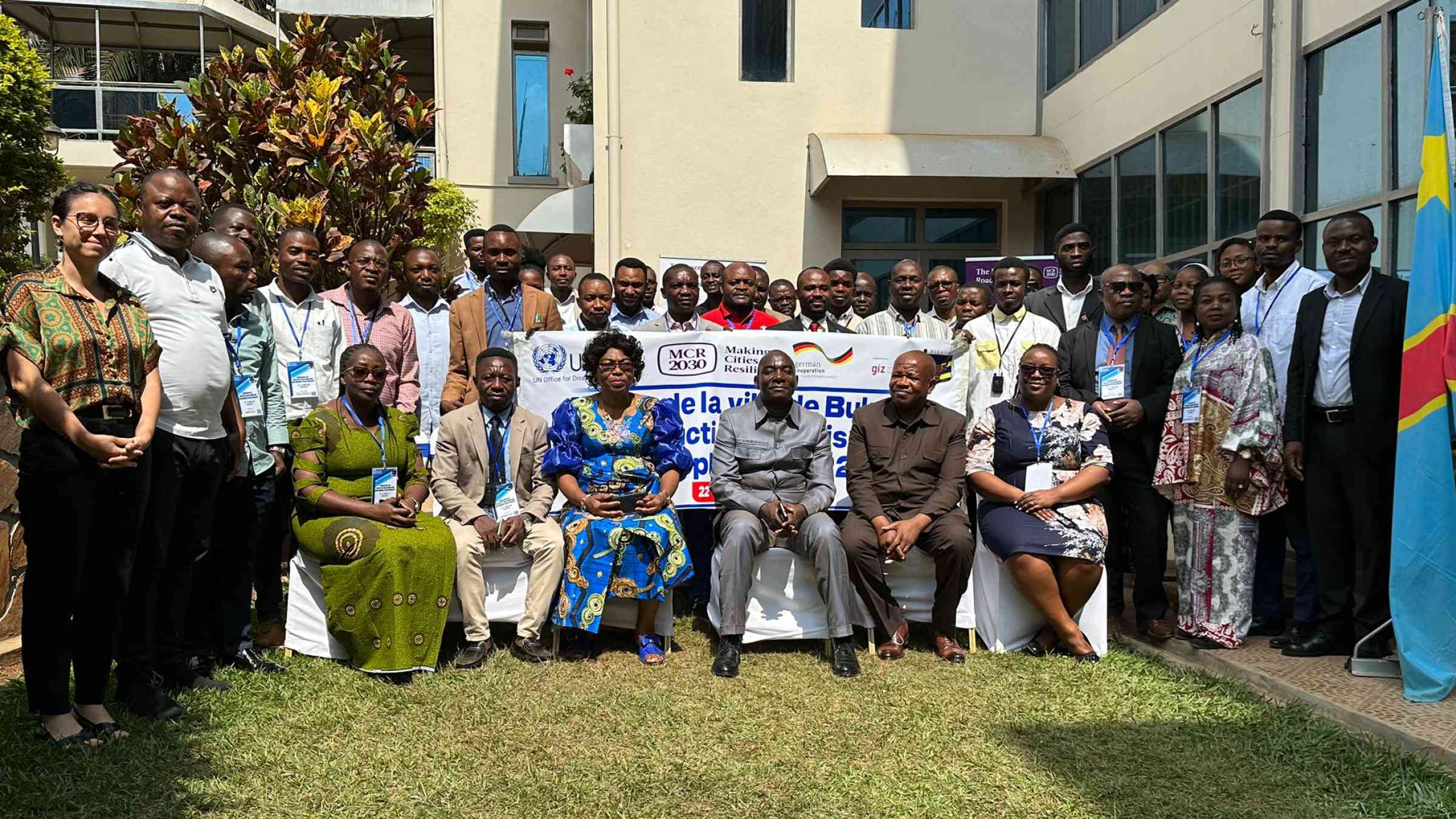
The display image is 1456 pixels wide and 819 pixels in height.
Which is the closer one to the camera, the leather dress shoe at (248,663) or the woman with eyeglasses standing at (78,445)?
the woman with eyeglasses standing at (78,445)

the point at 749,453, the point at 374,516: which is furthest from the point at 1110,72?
the point at 374,516

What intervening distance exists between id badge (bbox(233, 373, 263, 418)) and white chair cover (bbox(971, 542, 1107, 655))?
3652 mm

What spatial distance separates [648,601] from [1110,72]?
827cm

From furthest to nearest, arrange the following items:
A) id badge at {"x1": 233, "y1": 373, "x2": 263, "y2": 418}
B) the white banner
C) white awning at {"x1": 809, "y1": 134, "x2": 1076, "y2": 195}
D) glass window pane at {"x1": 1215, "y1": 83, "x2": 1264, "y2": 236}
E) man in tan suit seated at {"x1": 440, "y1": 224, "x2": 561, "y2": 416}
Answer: white awning at {"x1": 809, "y1": 134, "x2": 1076, "y2": 195} < glass window pane at {"x1": 1215, "y1": 83, "x2": 1264, "y2": 236} < man in tan suit seated at {"x1": 440, "y1": 224, "x2": 561, "y2": 416} < the white banner < id badge at {"x1": 233, "y1": 373, "x2": 263, "y2": 418}

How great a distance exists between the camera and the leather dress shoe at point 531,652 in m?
5.10

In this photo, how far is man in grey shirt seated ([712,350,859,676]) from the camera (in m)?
5.09

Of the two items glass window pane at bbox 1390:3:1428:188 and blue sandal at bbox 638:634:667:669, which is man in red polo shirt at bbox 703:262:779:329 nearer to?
blue sandal at bbox 638:634:667:669

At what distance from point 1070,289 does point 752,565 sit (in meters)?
2.89

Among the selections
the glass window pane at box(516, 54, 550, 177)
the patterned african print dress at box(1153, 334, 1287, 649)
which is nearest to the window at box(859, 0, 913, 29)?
the glass window pane at box(516, 54, 550, 177)

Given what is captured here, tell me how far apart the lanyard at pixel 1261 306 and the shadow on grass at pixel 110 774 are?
211 inches

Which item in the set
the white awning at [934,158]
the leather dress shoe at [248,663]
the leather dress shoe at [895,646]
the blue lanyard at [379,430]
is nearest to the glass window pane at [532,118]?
the white awning at [934,158]

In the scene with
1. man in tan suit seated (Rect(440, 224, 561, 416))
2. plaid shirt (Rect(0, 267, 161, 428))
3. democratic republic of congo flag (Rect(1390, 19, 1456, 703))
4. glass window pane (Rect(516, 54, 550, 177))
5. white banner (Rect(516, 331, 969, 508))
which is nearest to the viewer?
plaid shirt (Rect(0, 267, 161, 428))

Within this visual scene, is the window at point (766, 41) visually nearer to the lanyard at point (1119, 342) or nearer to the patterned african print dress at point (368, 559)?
the lanyard at point (1119, 342)

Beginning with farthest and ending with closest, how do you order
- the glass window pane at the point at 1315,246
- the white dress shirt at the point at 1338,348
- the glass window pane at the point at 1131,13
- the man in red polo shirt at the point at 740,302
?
the glass window pane at the point at 1131,13 → the glass window pane at the point at 1315,246 → the man in red polo shirt at the point at 740,302 → the white dress shirt at the point at 1338,348
